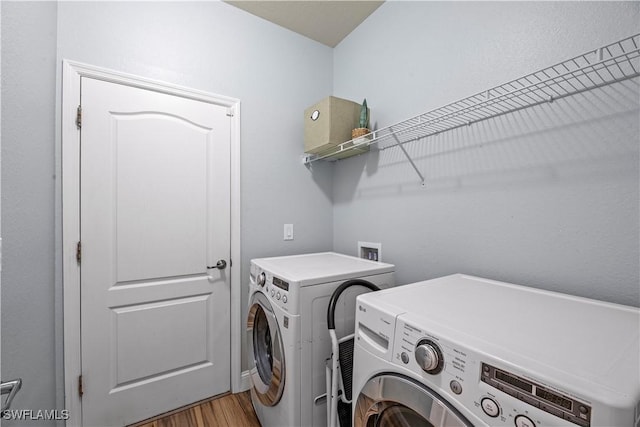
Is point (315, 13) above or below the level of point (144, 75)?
above

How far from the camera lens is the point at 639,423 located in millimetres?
474

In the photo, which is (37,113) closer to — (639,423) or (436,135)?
(436,135)

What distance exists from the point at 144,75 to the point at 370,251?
1.84 metres

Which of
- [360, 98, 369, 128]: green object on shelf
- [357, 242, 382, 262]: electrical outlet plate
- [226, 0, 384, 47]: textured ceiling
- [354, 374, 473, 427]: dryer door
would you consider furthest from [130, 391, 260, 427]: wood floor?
[226, 0, 384, 47]: textured ceiling

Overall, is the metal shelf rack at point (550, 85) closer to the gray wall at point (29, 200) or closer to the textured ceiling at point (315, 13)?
the textured ceiling at point (315, 13)

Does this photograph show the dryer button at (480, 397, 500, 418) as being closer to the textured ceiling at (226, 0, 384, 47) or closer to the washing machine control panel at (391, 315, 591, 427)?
the washing machine control panel at (391, 315, 591, 427)

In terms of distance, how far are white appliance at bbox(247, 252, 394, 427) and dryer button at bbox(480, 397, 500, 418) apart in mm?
766

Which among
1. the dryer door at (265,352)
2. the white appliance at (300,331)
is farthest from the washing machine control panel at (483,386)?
the dryer door at (265,352)

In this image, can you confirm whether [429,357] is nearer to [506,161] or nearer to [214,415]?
[506,161]

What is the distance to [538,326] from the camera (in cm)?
73

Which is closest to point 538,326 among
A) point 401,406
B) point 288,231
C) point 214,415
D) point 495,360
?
point 495,360

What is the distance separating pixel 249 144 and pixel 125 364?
1573mm

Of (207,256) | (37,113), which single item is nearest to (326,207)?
(207,256)

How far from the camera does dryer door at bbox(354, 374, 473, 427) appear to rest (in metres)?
0.62
